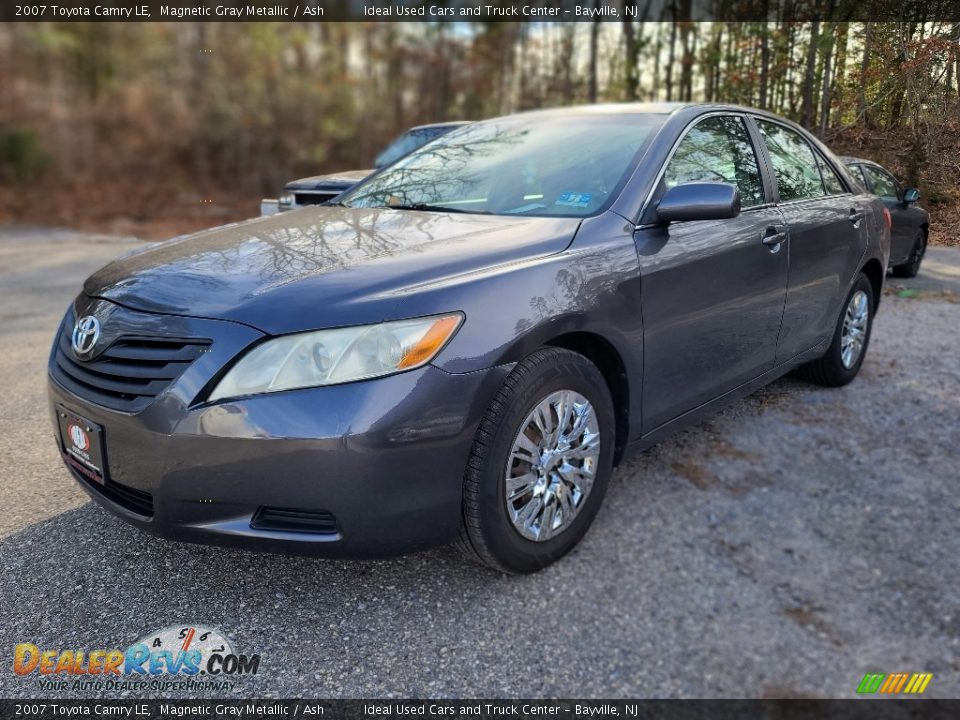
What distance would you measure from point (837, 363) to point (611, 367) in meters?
2.17

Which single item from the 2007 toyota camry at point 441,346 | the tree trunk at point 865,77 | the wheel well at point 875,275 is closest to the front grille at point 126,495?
the 2007 toyota camry at point 441,346

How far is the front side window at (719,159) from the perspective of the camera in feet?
10.2

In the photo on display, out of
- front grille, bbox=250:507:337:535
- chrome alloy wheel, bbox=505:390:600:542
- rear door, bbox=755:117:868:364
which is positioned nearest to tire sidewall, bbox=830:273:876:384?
rear door, bbox=755:117:868:364

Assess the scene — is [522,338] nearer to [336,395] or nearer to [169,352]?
[336,395]

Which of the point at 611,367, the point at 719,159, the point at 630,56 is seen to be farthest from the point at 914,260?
the point at 630,56

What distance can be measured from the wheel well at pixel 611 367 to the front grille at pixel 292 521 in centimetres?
91

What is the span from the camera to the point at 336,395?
2008 millimetres

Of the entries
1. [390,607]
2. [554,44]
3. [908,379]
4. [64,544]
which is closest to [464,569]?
[390,607]

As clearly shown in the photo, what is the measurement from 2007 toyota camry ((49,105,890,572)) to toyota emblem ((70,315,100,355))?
0.04 ft

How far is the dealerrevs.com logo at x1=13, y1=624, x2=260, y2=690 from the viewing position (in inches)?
Answer: 82.6

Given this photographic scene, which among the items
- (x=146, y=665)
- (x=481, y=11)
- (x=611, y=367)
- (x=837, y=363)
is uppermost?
(x=481, y=11)

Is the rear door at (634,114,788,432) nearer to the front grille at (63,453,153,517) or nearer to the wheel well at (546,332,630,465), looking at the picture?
the wheel well at (546,332,630,465)

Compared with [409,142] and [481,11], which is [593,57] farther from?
[481,11]

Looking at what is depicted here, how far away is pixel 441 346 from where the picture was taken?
6.93 feet
